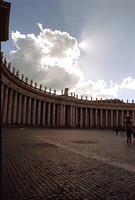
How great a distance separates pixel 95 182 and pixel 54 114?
65128 mm

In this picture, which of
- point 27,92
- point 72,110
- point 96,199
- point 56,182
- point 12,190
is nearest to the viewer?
point 96,199

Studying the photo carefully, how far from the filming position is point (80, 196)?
4.20 m

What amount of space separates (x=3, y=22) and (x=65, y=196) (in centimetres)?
692

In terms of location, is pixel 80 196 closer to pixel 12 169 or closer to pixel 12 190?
pixel 12 190

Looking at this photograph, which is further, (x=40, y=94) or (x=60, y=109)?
(x=60, y=109)

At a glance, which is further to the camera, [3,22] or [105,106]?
[105,106]

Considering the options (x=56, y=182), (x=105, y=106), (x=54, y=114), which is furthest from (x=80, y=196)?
(x=105, y=106)

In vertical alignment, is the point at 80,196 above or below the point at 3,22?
below

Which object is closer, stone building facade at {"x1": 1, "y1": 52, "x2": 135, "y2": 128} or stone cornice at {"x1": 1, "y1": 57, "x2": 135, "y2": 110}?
stone cornice at {"x1": 1, "y1": 57, "x2": 135, "y2": 110}

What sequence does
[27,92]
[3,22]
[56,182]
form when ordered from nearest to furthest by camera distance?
1. [56,182]
2. [3,22]
3. [27,92]

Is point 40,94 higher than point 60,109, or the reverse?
point 40,94

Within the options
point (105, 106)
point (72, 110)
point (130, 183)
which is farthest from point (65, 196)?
point (105, 106)

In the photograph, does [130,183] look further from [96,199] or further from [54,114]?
[54,114]

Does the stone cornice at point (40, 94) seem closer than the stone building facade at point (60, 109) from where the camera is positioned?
Yes
